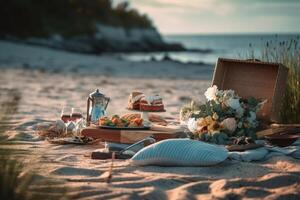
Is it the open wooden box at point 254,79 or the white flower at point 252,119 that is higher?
the open wooden box at point 254,79

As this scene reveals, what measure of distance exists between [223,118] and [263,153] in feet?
3.72

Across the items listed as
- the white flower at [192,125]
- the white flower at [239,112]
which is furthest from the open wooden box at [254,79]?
the white flower at [192,125]

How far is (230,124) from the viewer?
21.9ft

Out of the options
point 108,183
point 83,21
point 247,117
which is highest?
point 83,21

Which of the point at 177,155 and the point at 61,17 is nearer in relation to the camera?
the point at 177,155

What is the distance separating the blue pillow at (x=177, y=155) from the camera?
208 inches

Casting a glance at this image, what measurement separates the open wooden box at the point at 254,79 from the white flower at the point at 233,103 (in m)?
0.43

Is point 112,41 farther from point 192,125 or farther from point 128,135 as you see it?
point 128,135

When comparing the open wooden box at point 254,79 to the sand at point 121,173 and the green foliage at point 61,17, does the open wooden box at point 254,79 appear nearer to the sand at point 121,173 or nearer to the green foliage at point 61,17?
the sand at point 121,173

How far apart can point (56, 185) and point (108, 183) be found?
1.48 ft

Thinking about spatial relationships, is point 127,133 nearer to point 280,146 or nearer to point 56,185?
point 280,146

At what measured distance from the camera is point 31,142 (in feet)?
21.6

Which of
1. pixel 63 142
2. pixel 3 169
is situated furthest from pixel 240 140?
pixel 3 169

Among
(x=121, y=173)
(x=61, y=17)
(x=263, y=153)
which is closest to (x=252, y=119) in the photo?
(x=263, y=153)
